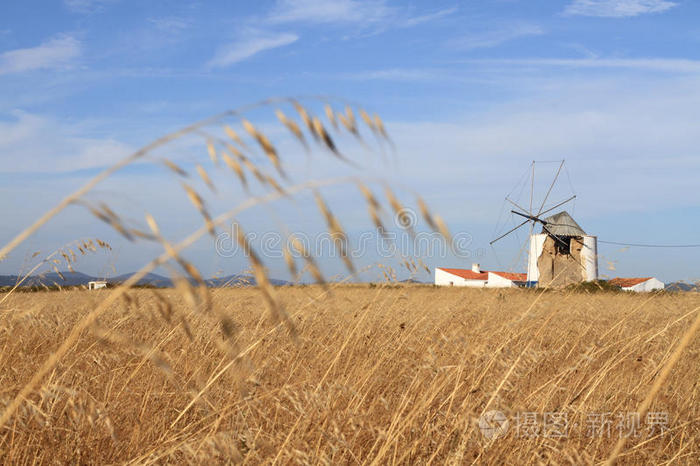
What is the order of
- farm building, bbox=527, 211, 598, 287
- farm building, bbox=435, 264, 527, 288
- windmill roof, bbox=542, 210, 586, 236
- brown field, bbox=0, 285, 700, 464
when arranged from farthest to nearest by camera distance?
farm building, bbox=435, 264, 527, 288, windmill roof, bbox=542, 210, 586, 236, farm building, bbox=527, 211, 598, 287, brown field, bbox=0, 285, 700, 464

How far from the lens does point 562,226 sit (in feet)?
163

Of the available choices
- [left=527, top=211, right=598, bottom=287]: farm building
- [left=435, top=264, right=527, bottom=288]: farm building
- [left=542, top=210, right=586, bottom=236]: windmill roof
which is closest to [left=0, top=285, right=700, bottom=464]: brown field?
[left=527, top=211, right=598, bottom=287]: farm building

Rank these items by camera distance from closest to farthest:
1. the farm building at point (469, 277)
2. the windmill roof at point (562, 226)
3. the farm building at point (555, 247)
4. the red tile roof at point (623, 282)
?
the red tile roof at point (623, 282) < the farm building at point (555, 247) < the windmill roof at point (562, 226) < the farm building at point (469, 277)

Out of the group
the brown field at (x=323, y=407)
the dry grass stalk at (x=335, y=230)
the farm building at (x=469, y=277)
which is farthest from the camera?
the farm building at (x=469, y=277)

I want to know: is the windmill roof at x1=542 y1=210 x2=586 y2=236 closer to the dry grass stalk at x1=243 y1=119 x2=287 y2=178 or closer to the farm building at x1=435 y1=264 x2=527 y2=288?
the farm building at x1=435 y1=264 x2=527 y2=288

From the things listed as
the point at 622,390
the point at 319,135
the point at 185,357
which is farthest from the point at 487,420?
the point at 185,357

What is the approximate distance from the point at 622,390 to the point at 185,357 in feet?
10.4

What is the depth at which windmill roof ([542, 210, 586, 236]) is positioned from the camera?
4838 centimetres

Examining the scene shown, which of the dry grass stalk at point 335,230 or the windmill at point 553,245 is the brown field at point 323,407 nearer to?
the dry grass stalk at point 335,230

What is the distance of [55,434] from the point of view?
2535 mm

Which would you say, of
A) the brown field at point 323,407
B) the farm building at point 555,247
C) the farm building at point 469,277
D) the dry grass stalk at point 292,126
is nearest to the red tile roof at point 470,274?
the farm building at point 469,277

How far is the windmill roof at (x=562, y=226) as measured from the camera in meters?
48.4

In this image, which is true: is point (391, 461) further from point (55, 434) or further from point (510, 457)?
point (55, 434)

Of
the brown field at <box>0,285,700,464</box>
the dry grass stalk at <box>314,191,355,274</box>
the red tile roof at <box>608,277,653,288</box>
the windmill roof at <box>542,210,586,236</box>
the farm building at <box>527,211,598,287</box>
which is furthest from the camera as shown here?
the windmill roof at <box>542,210,586,236</box>
